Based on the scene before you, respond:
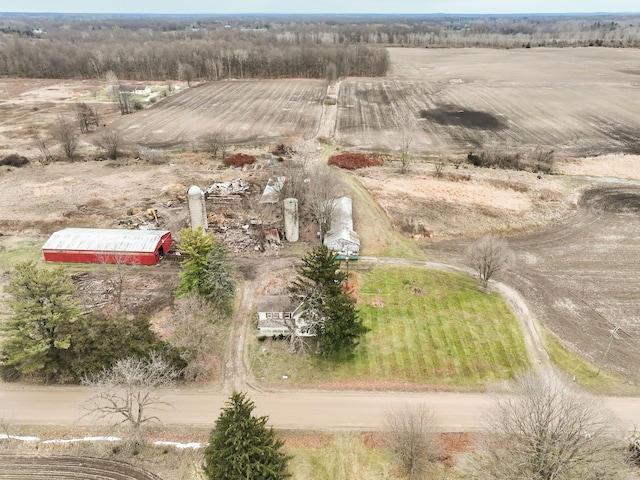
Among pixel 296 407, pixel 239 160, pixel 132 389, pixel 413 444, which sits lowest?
pixel 296 407

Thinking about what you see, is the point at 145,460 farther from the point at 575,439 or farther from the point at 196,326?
the point at 575,439

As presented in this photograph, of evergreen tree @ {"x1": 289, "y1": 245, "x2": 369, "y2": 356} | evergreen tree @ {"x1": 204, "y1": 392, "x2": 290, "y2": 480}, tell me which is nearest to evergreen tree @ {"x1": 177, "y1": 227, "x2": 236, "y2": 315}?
evergreen tree @ {"x1": 289, "y1": 245, "x2": 369, "y2": 356}

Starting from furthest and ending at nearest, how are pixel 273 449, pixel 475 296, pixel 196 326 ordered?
pixel 475 296
pixel 196 326
pixel 273 449

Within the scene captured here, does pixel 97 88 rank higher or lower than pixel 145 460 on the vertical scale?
higher

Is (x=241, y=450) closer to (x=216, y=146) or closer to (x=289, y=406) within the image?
(x=289, y=406)

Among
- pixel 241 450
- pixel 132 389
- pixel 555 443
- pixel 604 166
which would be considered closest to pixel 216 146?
pixel 132 389

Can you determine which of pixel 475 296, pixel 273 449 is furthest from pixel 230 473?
pixel 475 296

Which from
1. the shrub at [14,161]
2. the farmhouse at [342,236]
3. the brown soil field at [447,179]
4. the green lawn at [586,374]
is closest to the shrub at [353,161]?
the brown soil field at [447,179]
